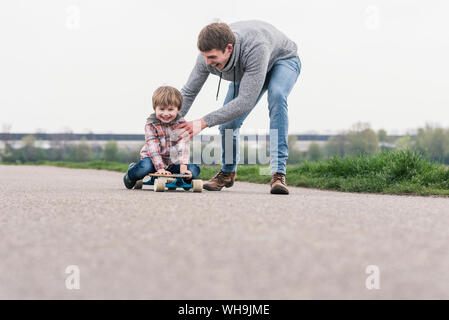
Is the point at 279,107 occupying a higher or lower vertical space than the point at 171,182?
higher

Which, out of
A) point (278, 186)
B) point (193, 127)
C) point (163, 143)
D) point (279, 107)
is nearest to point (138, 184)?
point (163, 143)

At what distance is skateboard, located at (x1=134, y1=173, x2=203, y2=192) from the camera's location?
4461 mm

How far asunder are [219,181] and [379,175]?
1848 mm

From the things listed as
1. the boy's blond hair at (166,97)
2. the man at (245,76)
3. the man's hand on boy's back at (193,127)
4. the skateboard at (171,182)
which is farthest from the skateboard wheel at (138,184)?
the man's hand on boy's back at (193,127)

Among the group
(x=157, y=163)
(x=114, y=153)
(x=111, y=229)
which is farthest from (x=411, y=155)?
(x=114, y=153)

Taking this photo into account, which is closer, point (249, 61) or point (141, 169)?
point (249, 61)

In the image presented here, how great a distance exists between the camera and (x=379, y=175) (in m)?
5.59

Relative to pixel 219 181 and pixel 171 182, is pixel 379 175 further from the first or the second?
pixel 171 182

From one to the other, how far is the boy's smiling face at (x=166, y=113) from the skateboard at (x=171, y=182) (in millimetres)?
537

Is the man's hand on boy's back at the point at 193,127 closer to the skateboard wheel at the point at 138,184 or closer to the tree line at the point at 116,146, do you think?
the skateboard wheel at the point at 138,184

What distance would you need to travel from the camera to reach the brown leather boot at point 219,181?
512 centimetres

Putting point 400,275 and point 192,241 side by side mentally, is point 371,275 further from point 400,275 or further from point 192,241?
point 192,241

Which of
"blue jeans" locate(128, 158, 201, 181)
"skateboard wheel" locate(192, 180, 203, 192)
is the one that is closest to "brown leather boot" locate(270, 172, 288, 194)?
"skateboard wheel" locate(192, 180, 203, 192)
